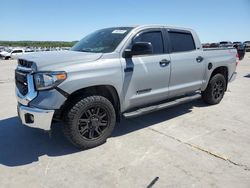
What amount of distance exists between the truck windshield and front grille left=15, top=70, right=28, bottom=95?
120cm

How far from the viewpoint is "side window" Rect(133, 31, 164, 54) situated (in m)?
4.64

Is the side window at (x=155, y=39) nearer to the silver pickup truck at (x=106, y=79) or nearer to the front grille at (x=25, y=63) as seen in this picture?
the silver pickup truck at (x=106, y=79)

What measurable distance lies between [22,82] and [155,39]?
2457 mm

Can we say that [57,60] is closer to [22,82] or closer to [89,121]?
[22,82]

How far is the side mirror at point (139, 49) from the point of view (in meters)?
4.08

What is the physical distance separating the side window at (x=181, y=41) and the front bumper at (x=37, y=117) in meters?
2.77

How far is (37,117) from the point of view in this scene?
353 centimetres

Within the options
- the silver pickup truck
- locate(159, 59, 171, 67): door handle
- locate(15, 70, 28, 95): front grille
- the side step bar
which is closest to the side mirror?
the silver pickup truck

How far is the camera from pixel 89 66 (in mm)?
3783

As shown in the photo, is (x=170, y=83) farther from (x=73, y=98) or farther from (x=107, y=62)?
(x=73, y=98)

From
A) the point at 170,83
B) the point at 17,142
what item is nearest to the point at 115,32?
the point at 170,83

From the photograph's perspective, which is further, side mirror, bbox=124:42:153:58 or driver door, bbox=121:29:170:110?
driver door, bbox=121:29:170:110

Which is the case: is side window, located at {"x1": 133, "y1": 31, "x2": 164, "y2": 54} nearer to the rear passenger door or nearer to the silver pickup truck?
the silver pickup truck

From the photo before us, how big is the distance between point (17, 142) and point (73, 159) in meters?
1.21
